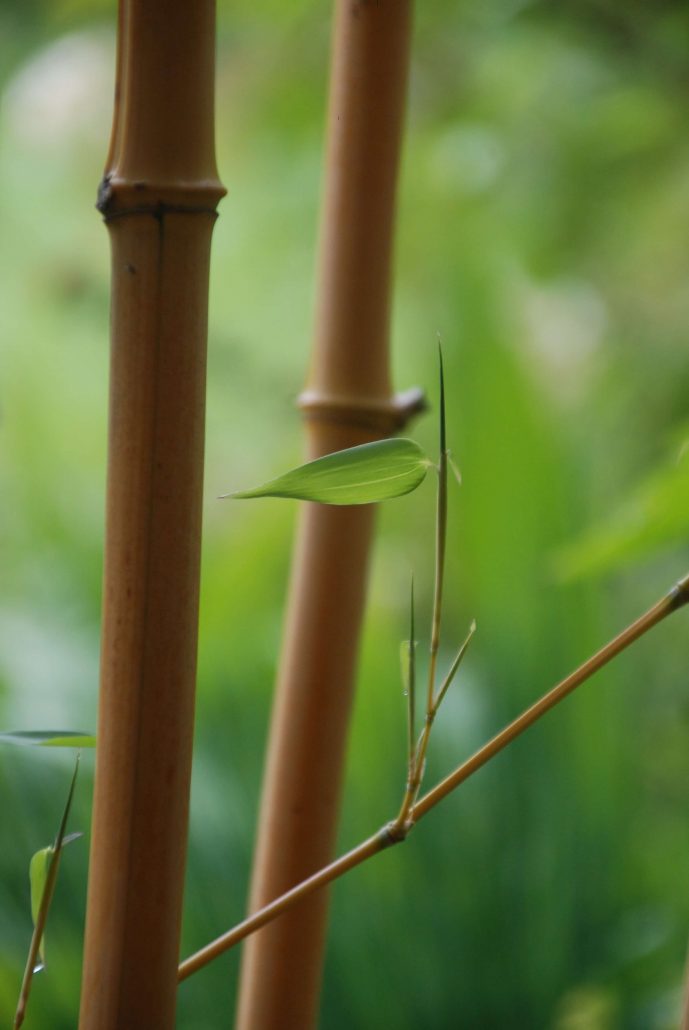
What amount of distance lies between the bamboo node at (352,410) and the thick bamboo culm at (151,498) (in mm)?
67

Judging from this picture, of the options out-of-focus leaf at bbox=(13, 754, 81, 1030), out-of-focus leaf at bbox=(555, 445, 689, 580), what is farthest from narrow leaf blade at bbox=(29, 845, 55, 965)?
out-of-focus leaf at bbox=(555, 445, 689, 580)

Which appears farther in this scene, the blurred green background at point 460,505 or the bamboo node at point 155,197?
the blurred green background at point 460,505

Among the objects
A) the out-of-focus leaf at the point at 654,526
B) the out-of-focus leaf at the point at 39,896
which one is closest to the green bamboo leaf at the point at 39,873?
the out-of-focus leaf at the point at 39,896

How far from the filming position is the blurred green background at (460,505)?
350mm

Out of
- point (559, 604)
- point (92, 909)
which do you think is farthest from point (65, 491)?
point (92, 909)

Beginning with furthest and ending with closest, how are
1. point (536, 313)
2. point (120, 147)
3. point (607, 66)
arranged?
1. point (536, 313)
2. point (607, 66)
3. point (120, 147)

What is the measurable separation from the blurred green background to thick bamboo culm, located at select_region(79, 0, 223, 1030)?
8cm

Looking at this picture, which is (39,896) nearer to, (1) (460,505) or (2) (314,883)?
(2) (314,883)

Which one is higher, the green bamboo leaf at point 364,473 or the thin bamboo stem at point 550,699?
the green bamboo leaf at point 364,473

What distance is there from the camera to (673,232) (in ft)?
2.03

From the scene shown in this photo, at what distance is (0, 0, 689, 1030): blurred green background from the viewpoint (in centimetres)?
35

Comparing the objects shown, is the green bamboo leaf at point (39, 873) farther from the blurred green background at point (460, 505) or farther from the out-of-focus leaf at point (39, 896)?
the blurred green background at point (460, 505)

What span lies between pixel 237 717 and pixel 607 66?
0.34 metres

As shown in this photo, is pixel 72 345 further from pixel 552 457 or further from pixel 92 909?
pixel 92 909
